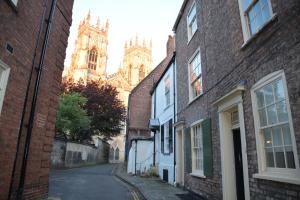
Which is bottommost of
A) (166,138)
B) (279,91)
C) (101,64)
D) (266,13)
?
(166,138)

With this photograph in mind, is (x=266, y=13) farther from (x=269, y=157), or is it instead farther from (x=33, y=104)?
(x=33, y=104)

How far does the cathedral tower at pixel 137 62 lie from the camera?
77.7 metres

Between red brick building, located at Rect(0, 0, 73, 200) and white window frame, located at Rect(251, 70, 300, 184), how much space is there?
5.34 metres

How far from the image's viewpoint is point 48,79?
702 cm

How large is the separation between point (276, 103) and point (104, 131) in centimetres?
3037

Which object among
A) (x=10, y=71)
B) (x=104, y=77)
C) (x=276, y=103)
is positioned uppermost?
(x=104, y=77)

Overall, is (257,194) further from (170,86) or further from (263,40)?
(170,86)

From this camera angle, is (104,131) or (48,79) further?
(104,131)

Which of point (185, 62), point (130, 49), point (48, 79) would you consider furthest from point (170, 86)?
point (130, 49)

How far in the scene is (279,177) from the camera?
428 centimetres

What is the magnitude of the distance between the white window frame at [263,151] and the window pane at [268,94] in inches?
3.5

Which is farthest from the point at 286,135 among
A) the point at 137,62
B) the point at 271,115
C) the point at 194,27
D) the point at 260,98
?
the point at 137,62

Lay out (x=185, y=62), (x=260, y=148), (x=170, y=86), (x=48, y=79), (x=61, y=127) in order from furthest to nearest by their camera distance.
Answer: (x=61, y=127) < (x=170, y=86) < (x=185, y=62) < (x=48, y=79) < (x=260, y=148)

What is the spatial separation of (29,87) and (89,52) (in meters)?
65.2
